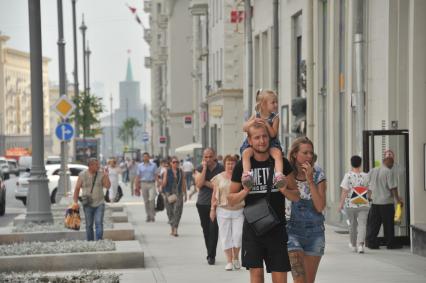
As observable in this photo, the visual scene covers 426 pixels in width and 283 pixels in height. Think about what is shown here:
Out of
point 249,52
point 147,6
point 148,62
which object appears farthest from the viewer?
point 148,62

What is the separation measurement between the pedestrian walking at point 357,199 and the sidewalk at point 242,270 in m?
0.39

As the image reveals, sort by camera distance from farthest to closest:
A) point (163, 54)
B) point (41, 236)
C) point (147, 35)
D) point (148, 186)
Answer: point (147, 35) → point (163, 54) → point (148, 186) → point (41, 236)

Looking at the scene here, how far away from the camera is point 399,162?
20.7 m

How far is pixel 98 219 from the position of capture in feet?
62.8

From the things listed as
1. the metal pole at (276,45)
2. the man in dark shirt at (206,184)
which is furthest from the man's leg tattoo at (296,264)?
the metal pole at (276,45)

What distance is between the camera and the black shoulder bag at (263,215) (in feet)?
31.7

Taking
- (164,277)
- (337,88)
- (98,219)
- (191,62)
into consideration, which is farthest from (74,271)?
(191,62)

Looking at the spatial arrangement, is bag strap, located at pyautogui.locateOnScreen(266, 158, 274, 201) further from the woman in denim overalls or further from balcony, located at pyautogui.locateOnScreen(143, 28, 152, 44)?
balcony, located at pyautogui.locateOnScreen(143, 28, 152, 44)

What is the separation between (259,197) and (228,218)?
6.89 metres

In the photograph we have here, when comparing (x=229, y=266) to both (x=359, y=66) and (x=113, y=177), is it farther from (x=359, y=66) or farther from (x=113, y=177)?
(x=113, y=177)

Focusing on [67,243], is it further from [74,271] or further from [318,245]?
[318,245]

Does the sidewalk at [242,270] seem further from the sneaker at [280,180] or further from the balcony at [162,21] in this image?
the balcony at [162,21]

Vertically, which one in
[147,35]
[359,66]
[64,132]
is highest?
[147,35]

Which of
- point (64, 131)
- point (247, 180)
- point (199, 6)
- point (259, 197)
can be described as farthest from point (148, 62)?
point (247, 180)
